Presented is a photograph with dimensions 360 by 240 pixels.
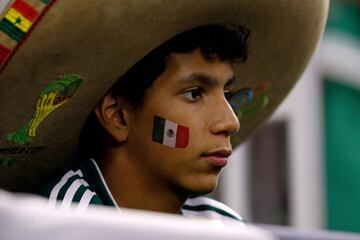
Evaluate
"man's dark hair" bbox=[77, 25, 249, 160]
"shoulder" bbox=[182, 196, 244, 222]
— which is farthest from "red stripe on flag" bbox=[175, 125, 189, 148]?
"shoulder" bbox=[182, 196, 244, 222]

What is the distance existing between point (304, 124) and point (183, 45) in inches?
169

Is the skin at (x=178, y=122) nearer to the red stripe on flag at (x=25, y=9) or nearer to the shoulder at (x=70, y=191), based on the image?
the shoulder at (x=70, y=191)

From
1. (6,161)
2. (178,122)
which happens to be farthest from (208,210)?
(6,161)

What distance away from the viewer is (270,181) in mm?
5906

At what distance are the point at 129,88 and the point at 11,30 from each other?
1.01 feet

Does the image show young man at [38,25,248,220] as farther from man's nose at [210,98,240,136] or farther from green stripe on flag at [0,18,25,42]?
green stripe on flag at [0,18,25,42]

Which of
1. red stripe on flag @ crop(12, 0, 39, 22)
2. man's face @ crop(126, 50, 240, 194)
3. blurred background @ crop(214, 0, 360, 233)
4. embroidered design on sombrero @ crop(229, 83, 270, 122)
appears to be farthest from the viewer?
blurred background @ crop(214, 0, 360, 233)

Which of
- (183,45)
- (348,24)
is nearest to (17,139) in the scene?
(183,45)

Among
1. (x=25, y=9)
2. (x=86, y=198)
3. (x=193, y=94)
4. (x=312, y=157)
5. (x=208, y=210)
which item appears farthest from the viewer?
(x=312, y=157)

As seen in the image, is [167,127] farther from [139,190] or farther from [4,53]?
[4,53]

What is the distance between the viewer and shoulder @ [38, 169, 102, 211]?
1501mm

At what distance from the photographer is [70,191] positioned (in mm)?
1533

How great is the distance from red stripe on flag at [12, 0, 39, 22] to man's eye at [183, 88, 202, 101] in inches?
14.2

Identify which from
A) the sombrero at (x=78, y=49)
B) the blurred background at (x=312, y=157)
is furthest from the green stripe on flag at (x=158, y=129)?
the blurred background at (x=312, y=157)
